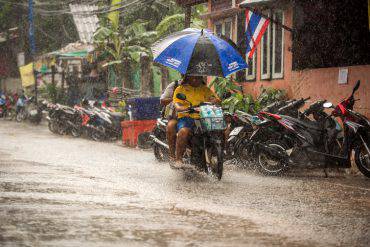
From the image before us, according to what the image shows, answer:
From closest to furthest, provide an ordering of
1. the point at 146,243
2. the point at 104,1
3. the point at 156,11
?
the point at 146,243
the point at 156,11
the point at 104,1

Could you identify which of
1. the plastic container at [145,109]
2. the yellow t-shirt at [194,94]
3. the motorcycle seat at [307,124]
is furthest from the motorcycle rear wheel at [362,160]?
the plastic container at [145,109]

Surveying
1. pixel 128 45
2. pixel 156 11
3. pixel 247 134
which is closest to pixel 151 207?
pixel 247 134

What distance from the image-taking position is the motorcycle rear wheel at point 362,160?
1030cm

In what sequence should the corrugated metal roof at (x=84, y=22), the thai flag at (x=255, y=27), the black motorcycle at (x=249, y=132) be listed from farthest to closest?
the corrugated metal roof at (x=84, y=22)
the thai flag at (x=255, y=27)
the black motorcycle at (x=249, y=132)

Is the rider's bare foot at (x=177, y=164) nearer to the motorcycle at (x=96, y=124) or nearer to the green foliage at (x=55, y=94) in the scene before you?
the motorcycle at (x=96, y=124)

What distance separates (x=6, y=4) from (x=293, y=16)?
28810mm

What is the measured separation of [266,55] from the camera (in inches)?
642

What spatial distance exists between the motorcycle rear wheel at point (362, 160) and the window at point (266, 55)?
19.2ft

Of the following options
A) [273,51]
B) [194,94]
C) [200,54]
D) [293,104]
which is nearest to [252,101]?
[273,51]

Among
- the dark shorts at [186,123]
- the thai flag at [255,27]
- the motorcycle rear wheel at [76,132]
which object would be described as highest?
the thai flag at [255,27]

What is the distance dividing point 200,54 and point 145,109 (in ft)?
21.8

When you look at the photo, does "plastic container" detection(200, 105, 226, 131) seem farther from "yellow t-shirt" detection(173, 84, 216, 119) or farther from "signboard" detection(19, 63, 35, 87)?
"signboard" detection(19, 63, 35, 87)

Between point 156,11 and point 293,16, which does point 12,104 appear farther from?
point 293,16

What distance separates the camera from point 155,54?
11016 millimetres
